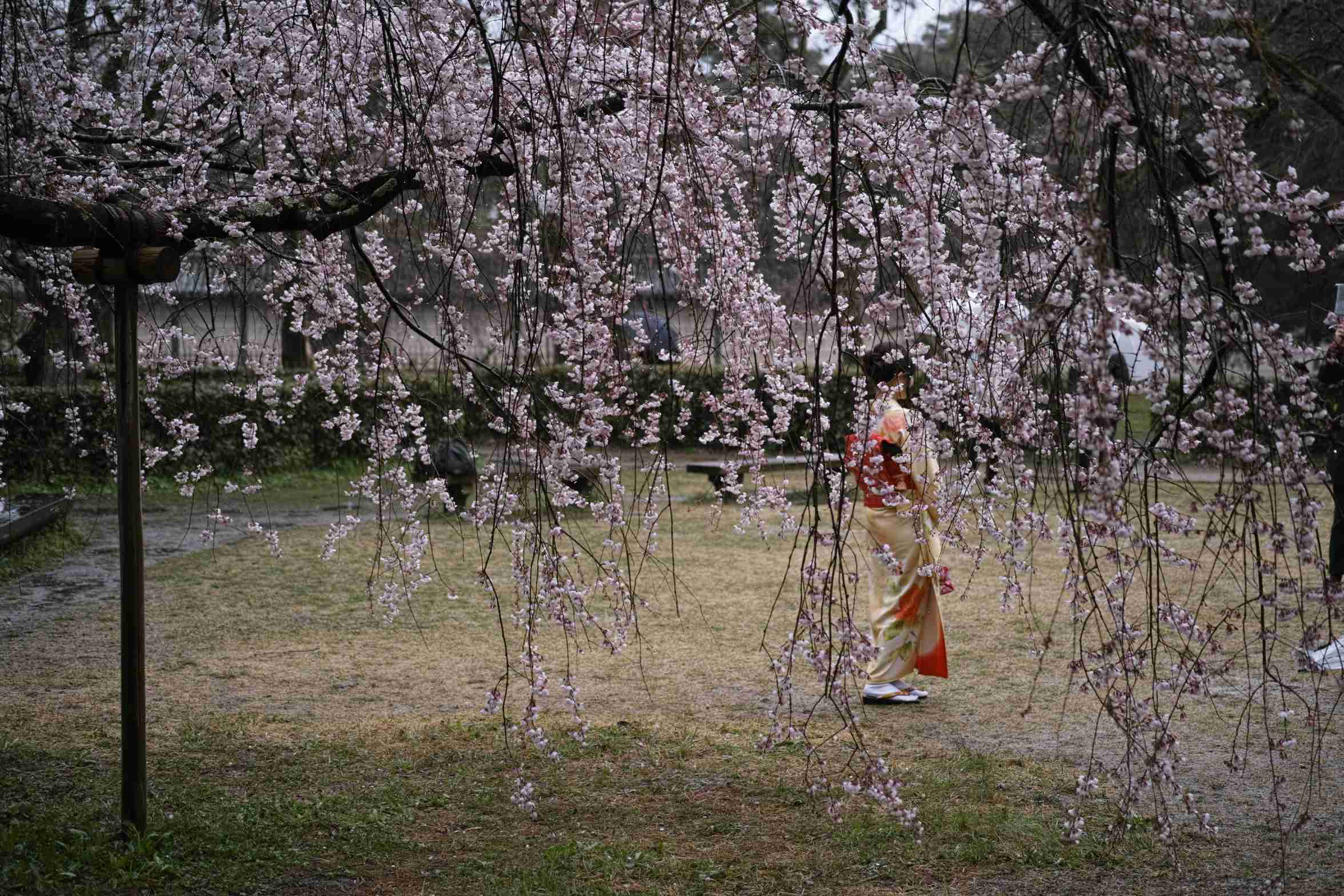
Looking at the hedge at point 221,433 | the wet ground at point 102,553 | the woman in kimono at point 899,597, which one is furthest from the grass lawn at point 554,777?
the hedge at point 221,433

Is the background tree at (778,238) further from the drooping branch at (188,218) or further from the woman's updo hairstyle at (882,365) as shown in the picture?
the woman's updo hairstyle at (882,365)

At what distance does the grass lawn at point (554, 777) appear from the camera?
11.8ft

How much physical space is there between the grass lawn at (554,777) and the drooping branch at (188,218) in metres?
1.55

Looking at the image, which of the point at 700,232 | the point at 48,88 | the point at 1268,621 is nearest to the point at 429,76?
the point at 700,232

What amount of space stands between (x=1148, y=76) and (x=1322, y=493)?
11.1 m

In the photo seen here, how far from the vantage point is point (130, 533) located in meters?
3.53

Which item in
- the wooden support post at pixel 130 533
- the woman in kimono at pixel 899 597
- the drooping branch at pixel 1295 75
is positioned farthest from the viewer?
the woman in kimono at pixel 899 597

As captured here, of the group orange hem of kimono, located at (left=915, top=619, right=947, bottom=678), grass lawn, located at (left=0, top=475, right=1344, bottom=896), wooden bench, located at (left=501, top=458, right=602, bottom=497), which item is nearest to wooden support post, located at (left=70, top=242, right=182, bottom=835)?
grass lawn, located at (left=0, top=475, right=1344, bottom=896)

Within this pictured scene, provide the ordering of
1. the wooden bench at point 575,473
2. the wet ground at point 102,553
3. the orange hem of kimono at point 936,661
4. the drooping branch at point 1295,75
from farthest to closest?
the wet ground at point 102,553 < the orange hem of kimono at point 936,661 < the wooden bench at point 575,473 < the drooping branch at point 1295,75

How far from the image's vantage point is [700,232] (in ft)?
12.3

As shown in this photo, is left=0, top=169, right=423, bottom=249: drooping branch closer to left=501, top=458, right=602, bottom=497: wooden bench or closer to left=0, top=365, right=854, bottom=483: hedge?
left=501, top=458, right=602, bottom=497: wooden bench

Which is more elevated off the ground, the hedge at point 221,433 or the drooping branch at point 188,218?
the drooping branch at point 188,218

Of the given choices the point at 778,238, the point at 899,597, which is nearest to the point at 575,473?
the point at 778,238

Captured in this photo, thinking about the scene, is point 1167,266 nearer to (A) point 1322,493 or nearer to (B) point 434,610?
(B) point 434,610
